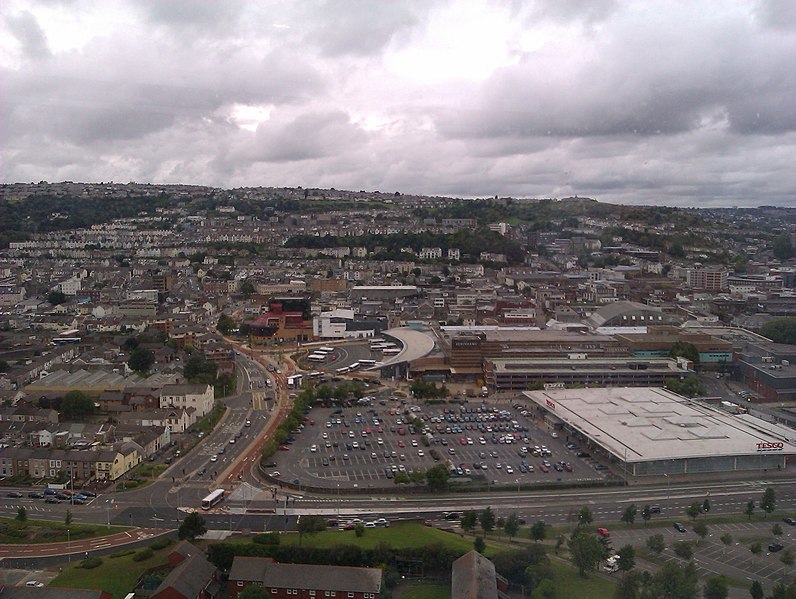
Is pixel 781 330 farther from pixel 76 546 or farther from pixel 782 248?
pixel 76 546

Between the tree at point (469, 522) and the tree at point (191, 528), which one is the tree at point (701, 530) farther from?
the tree at point (191, 528)

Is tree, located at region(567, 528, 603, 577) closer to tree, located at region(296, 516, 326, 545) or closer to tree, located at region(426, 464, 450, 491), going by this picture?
tree, located at region(426, 464, 450, 491)

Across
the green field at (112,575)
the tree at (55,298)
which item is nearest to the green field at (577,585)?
the green field at (112,575)

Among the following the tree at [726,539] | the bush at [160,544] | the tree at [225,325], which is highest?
the tree at [726,539]

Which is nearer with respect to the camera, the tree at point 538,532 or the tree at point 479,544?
the tree at point 479,544

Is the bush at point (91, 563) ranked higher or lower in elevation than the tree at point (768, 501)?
lower

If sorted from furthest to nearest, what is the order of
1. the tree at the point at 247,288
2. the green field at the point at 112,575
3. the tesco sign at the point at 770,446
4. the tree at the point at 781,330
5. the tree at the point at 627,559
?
the tree at the point at 247,288 < the tree at the point at 781,330 < the tesco sign at the point at 770,446 < the green field at the point at 112,575 < the tree at the point at 627,559
